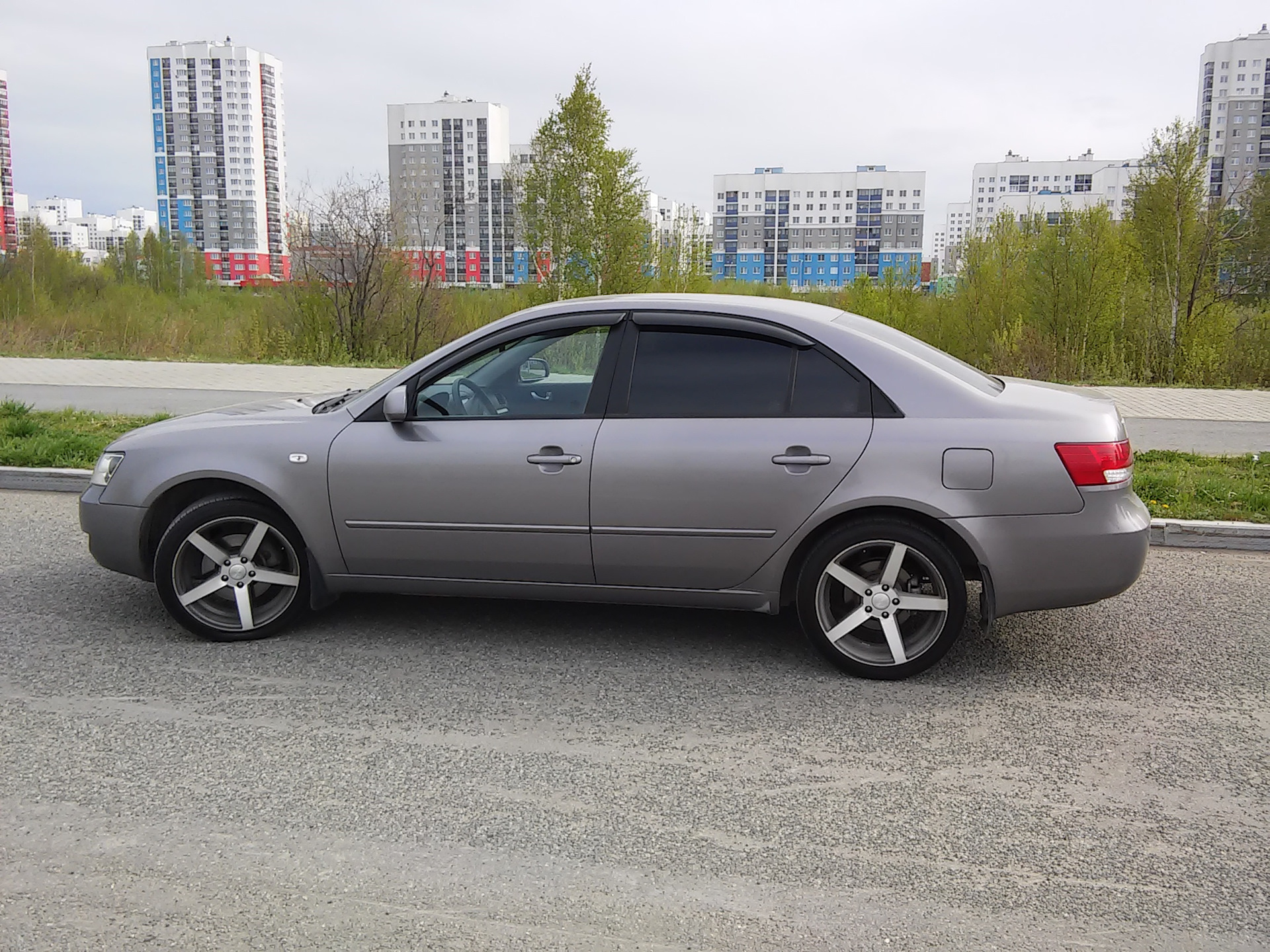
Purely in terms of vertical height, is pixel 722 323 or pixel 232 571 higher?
pixel 722 323

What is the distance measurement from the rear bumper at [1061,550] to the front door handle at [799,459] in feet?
1.98

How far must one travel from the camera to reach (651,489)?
4.69 meters

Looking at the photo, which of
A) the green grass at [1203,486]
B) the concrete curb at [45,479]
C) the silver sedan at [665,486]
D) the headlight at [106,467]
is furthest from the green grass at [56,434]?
the green grass at [1203,486]

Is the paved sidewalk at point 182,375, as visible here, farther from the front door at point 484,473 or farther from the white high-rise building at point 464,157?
the white high-rise building at point 464,157

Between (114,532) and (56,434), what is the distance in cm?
619

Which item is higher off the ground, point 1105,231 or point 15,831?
point 1105,231

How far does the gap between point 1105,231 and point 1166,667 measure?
18.7m

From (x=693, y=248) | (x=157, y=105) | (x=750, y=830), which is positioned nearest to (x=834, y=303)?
(x=693, y=248)

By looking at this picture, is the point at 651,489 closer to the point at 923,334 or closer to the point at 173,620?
the point at 173,620

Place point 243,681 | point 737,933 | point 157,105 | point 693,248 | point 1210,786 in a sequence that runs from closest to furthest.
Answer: point 737,933 → point 1210,786 → point 243,681 → point 693,248 → point 157,105

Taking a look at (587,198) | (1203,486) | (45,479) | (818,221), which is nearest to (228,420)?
(45,479)

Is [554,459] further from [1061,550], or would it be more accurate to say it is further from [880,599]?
[1061,550]

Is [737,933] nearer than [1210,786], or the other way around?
[737,933]

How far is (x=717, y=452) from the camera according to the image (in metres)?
4.65
